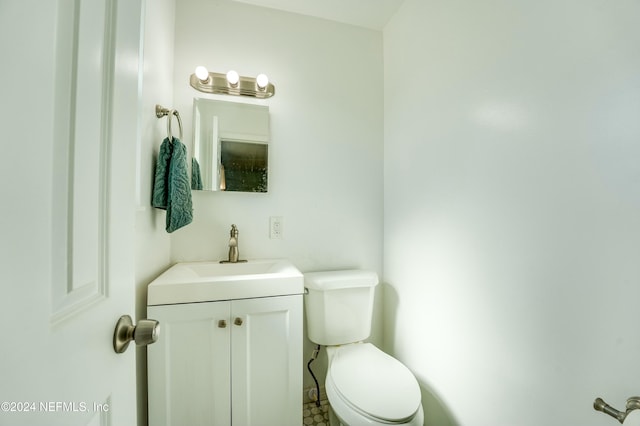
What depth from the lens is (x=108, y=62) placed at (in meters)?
0.39

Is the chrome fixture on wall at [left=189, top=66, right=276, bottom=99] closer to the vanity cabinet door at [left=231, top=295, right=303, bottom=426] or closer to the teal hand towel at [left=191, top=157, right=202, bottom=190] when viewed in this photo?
the teal hand towel at [left=191, top=157, right=202, bottom=190]

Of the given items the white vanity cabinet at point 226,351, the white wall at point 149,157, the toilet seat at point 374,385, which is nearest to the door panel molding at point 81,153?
the white wall at point 149,157

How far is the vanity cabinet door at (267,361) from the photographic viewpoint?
3.32ft

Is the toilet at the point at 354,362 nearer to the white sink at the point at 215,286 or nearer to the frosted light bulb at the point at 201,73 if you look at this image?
the white sink at the point at 215,286

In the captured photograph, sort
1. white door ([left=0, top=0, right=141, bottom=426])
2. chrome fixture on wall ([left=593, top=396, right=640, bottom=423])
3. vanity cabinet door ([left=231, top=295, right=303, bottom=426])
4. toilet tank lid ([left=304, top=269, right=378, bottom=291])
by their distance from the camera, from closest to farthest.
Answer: white door ([left=0, top=0, right=141, bottom=426]) → chrome fixture on wall ([left=593, top=396, right=640, bottom=423]) → vanity cabinet door ([left=231, top=295, right=303, bottom=426]) → toilet tank lid ([left=304, top=269, right=378, bottom=291])

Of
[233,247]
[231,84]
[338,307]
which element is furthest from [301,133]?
[338,307]

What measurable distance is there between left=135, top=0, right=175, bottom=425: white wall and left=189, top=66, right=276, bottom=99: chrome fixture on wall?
0.16 m

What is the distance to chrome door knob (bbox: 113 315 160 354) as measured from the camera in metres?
0.42

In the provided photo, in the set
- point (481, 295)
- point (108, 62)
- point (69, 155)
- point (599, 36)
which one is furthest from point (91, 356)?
point (599, 36)

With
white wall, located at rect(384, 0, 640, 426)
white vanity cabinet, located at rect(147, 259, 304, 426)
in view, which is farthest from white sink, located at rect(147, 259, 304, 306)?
white wall, located at rect(384, 0, 640, 426)

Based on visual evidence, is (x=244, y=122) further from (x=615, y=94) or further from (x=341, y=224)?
(x=615, y=94)

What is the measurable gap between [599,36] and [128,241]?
1.22 metres

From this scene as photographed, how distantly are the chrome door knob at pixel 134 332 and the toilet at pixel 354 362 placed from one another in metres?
0.79

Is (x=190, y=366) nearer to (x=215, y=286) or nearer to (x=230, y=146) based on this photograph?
(x=215, y=286)
